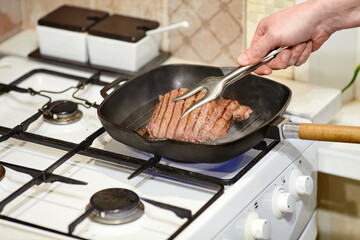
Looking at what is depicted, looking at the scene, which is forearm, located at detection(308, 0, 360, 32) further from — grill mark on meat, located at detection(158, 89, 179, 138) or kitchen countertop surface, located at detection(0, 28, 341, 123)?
grill mark on meat, located at detection(158, 89, 179, 138)

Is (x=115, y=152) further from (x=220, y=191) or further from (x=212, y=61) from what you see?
(x=212, y=61)

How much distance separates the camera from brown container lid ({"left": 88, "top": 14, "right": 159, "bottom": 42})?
1.52 metres

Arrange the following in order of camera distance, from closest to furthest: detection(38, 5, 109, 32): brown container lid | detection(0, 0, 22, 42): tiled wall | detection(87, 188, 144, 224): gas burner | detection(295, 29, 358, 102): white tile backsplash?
detection(87, 188, 144, 224): gas burner, detection(295, 29, 358, 102): white tile backsplash, detection(38, 5, 109, 32): brown container lid, detection(0, 0, 22, 42): tiled wall

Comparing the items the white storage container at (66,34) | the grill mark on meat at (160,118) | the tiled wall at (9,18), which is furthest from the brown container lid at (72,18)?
Answer: the grill mark on meat at (160,118)

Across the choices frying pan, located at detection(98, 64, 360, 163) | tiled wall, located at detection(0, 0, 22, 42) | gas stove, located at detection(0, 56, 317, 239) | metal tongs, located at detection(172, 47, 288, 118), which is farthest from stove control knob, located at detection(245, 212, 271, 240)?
tiled wall, located at detection(0, 0, 22, 42)

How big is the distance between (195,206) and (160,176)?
0.39ft

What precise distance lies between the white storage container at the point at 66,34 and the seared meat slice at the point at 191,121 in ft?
1.50

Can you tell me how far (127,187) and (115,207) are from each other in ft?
0.37

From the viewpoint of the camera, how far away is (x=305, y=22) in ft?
3.93

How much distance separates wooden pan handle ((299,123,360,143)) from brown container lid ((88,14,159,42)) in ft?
1.89

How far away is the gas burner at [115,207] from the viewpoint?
3.29 feet

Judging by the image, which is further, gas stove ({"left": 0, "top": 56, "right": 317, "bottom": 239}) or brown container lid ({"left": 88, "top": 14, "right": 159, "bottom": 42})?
brown container lid ({"left": 88, "top": 14, "right": 159, "bottom": 42})

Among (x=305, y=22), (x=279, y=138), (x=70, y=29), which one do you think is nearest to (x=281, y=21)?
(x=305, y=22)

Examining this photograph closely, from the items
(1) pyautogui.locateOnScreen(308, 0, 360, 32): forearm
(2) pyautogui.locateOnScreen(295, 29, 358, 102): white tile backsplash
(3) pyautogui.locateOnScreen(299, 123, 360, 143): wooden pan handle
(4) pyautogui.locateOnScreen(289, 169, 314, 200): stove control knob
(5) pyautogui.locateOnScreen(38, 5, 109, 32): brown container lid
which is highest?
(1) pyautogui.locateOnScreen(308, 0, 360, 32): forearm
